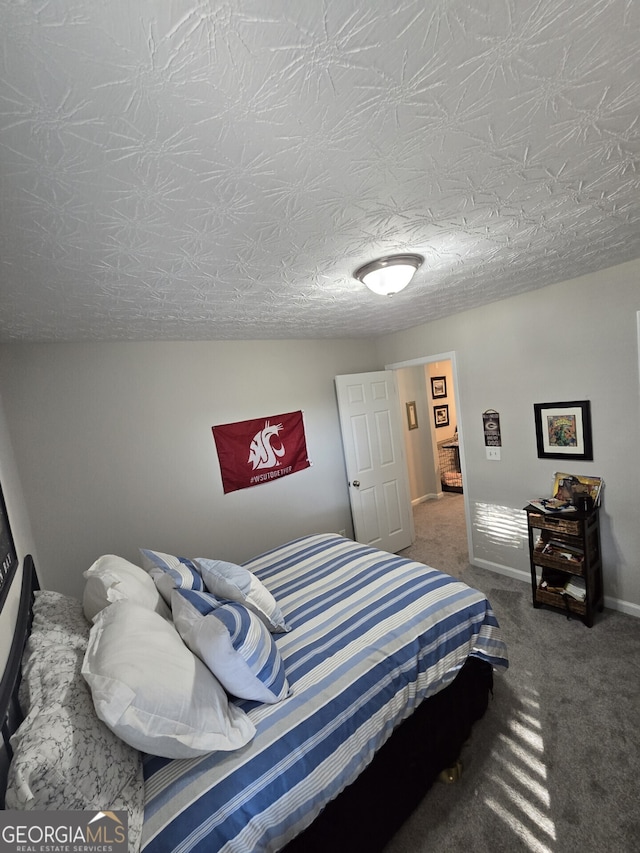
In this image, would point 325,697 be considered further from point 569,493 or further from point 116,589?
point 569,493

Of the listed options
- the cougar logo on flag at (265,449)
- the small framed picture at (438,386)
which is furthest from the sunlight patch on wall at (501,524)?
the small framed picture at (438,386)

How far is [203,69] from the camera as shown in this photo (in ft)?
2.17

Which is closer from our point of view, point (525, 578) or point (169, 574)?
point (169, 574)

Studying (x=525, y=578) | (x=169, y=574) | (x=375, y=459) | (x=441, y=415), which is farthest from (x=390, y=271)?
(x=441, y=415)

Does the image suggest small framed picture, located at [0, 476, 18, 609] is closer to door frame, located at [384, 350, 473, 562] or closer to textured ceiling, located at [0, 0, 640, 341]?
textured ceiling, located at [0, 0, 640, 341]

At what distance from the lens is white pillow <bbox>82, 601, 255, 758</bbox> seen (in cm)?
103

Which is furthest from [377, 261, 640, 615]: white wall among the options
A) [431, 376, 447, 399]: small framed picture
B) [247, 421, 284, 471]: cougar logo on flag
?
[431, 376, 447, 399]: small framed picture

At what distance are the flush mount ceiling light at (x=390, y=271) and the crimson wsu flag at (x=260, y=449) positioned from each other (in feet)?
6.32

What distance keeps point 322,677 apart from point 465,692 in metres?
0.84

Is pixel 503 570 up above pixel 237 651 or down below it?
below

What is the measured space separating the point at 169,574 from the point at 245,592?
0.38 metres

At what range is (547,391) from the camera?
2848 mm

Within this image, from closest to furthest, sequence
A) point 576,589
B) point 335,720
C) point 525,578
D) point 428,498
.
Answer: point 335,720, point 576,589, point 525,578, point 428,498

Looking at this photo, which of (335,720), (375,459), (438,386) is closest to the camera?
(335,720)
